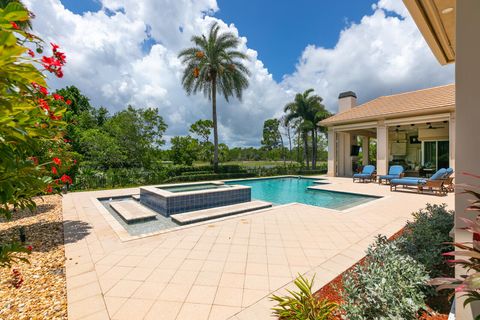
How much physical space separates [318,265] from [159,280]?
2551mm

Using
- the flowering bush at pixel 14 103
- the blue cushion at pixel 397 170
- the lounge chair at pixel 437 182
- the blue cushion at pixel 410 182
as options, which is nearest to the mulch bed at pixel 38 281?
the flowering bush at pixel 14 103

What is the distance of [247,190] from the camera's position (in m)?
9.55

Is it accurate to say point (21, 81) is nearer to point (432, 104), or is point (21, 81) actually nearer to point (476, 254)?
point (476, 254)

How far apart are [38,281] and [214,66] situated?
55.6 feet

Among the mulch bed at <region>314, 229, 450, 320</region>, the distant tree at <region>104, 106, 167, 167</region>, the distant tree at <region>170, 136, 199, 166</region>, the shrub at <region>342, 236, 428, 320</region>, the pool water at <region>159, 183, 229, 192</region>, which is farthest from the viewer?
the distant tree at <region>170, 136, 199, 166</region>

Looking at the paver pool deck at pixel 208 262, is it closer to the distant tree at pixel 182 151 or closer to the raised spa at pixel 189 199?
the raised spa at pixel 189 199

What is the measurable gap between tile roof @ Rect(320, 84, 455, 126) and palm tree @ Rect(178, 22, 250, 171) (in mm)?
8770

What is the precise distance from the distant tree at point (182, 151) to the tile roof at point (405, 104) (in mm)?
12750

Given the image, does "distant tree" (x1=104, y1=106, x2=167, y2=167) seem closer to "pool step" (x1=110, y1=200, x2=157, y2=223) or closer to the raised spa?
Answer: the raised spa

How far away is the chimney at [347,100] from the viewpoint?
20.6 metres

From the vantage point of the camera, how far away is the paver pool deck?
2656mm

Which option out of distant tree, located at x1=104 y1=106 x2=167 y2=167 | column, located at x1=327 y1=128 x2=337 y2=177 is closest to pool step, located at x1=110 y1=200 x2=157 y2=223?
distant tree, located at x1=104 y1=106 x2=167 y2=167

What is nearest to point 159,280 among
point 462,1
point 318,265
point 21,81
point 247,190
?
point 318,265

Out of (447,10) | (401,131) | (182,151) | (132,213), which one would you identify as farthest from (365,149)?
(132,213)
